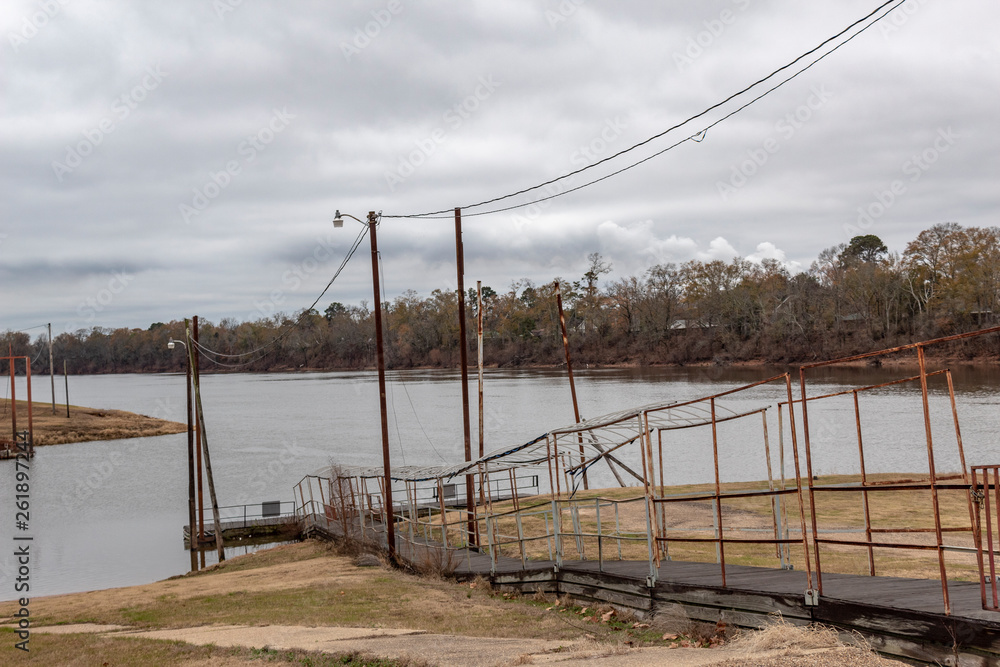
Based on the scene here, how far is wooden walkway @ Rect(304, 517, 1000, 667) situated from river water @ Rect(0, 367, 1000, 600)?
58.0 feet

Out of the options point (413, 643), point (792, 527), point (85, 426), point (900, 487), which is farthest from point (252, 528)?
point (85, 426)

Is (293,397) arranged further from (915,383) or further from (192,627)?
(192,627)

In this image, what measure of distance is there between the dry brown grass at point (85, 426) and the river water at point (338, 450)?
315 cm

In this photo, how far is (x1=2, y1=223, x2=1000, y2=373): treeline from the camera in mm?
87312

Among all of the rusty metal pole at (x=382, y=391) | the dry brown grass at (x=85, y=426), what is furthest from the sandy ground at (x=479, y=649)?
the dry brown grass at (x=85, y=426)

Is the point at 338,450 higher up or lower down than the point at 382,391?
lower down

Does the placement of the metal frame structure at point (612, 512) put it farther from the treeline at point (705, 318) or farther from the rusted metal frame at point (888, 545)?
the treeline at point (705, 318)

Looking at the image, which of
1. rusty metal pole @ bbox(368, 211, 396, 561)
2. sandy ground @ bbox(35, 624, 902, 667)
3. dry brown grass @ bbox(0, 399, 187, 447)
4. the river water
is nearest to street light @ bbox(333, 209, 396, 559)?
rusty metal pole @ bbox(368, 211, 396, 561)

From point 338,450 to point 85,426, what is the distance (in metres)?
30.5

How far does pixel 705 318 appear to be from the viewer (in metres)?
113

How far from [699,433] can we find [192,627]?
43.7 m

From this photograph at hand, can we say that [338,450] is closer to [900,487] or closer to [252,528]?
[252,528]

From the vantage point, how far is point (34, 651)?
11.6 meters

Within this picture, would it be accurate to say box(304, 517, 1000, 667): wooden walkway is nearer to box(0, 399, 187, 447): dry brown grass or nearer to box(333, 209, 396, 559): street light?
box(333, 209, 396, 559): street light
